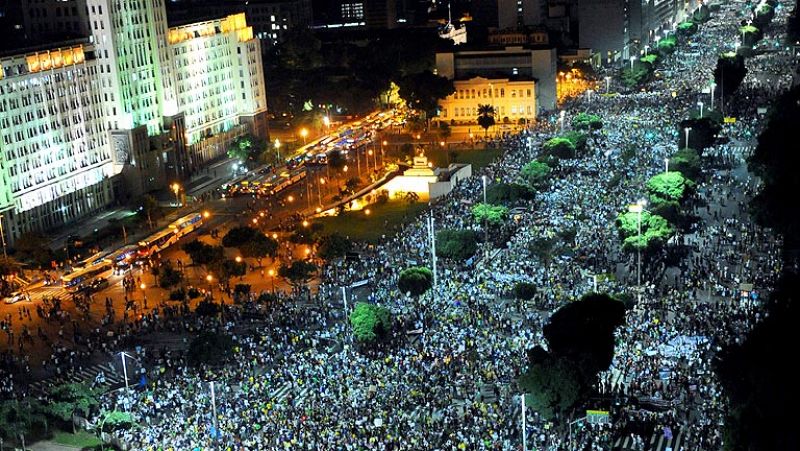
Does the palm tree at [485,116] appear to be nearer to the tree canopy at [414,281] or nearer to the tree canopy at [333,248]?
the tree canopy at [333,248]

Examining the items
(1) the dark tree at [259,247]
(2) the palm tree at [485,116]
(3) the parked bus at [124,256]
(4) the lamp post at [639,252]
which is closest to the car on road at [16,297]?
(3) the parked bus at [124,256]

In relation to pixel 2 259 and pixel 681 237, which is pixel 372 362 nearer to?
pixel 681 237

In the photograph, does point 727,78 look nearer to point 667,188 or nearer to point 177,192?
point 667,188

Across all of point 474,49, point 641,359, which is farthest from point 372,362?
point 474,49

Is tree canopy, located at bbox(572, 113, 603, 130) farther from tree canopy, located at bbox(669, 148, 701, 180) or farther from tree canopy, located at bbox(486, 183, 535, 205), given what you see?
tree canopy, located at bbox(486, 183, 535, 205)

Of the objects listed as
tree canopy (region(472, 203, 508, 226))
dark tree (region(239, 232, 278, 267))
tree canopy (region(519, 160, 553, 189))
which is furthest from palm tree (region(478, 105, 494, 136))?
dark tree (region(239, 232, 278, 267))

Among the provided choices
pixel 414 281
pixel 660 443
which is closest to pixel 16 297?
pixel 414 281
